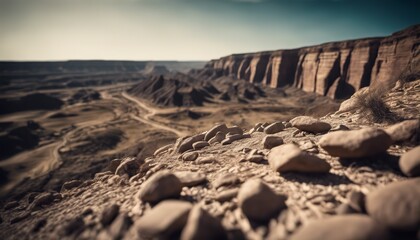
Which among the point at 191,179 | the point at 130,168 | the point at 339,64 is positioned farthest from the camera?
the point at 339,64

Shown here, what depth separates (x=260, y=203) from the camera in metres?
3.13

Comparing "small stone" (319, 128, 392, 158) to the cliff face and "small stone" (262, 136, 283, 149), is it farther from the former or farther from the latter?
the cliff face

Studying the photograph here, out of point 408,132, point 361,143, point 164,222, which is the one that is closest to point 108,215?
point 164,222

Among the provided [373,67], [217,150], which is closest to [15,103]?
[217,150]

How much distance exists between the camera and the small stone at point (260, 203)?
3.08 m

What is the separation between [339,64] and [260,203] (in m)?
51.0

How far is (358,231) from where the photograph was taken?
7.52 ft

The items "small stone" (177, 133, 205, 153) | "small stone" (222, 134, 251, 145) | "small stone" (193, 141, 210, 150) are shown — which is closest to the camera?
"small stone" (222, 134, 251, 145)

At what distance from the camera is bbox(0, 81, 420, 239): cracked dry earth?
262 cm

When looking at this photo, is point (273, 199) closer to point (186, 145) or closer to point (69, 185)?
point (186, 145)

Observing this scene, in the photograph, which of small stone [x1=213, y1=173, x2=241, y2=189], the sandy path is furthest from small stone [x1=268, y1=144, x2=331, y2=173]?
the sandy path

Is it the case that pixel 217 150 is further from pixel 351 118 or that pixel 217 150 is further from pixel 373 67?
pixel 373 67

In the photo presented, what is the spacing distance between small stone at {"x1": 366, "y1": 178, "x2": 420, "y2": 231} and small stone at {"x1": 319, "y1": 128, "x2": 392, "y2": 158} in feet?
3.09

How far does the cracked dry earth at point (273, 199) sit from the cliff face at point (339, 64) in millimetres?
6849
